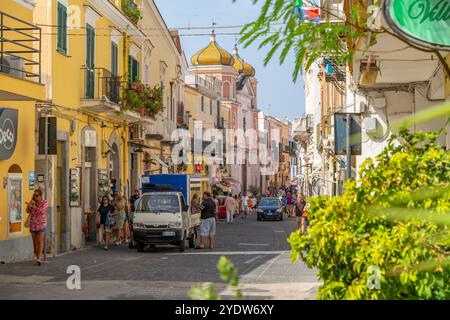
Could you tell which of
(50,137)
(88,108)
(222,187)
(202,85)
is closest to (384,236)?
(50,137)

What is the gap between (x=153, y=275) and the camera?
1670cm

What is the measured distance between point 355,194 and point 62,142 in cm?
1942

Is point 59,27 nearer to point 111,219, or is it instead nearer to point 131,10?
point 111,219

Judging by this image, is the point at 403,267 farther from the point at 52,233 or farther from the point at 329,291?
the point at 52,233

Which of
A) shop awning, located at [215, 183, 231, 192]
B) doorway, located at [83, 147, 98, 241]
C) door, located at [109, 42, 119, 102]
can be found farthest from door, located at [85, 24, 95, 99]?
shop awning, located at [215, 183, 231, 192]

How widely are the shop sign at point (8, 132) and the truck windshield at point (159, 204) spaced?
18.8ft

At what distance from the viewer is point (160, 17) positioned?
138 feet

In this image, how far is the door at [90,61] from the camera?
2633cm

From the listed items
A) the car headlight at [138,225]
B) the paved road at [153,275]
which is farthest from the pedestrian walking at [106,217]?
the car headlight at [138,225]

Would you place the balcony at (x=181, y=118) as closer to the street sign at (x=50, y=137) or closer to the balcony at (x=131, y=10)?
the balcony at (x=131, y=10)

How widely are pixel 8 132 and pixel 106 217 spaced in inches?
256

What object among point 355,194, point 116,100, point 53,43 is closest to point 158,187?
point 116,100

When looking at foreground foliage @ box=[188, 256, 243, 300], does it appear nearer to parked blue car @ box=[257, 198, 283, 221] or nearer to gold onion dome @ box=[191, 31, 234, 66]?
parked blue car @ box=[257, 198, 283, 221]

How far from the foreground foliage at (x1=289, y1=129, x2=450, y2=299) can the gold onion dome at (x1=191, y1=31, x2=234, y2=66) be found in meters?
84.8
